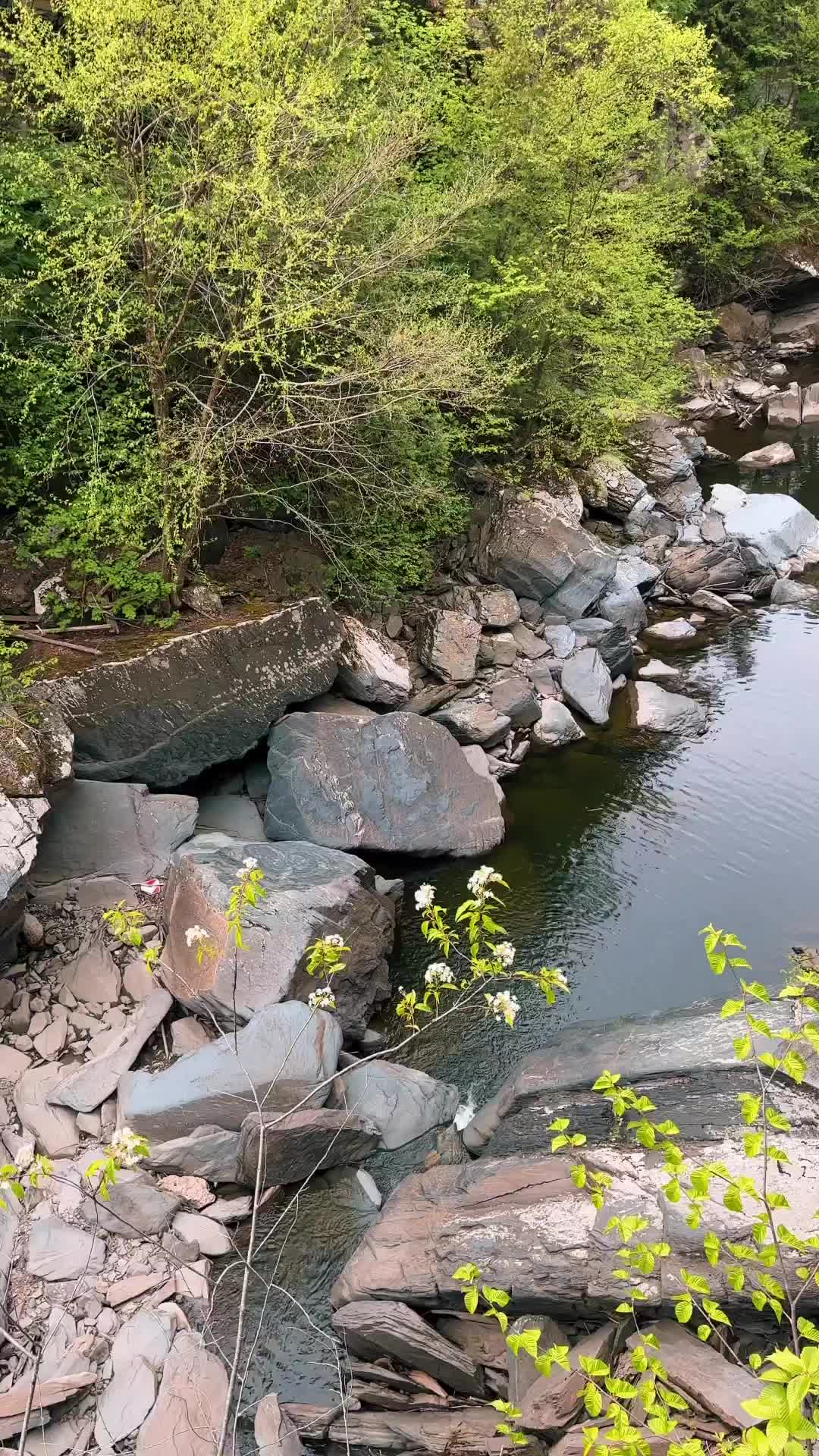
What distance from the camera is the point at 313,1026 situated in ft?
→ 23.8

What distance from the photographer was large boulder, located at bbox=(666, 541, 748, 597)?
16.1m

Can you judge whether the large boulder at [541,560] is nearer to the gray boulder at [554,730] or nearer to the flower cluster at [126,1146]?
the gray boulder at [554,730]

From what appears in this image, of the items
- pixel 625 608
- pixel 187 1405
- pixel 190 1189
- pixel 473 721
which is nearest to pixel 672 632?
pixel 625 608

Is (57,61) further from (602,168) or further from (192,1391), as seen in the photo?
(192,1391)

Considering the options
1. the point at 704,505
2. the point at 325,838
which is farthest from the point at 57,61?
the point at 704,505

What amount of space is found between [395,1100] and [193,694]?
4.27 metres

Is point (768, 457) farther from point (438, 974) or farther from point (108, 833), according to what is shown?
point (438, 974)

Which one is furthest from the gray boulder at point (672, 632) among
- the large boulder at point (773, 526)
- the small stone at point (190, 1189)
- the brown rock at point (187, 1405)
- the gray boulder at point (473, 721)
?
the brown rock at point (187, 1405)

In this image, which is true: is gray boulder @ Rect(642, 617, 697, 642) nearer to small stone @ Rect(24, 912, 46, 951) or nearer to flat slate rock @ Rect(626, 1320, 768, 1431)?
small stone @ Rect(24, 912, 46, 951)

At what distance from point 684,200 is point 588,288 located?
269 inches

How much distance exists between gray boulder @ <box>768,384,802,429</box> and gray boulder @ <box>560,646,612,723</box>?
42.7 feet

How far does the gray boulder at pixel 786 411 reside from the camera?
23.3m

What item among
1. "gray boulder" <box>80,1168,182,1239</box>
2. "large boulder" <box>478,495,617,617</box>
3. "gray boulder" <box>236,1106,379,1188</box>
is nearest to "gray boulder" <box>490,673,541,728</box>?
"large boulder" <box>478,495,617,617</box>

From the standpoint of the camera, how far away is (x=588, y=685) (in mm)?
13078
